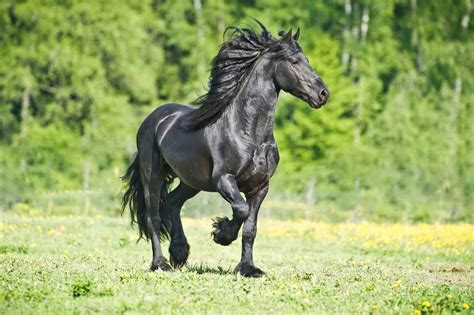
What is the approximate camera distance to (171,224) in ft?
42.9

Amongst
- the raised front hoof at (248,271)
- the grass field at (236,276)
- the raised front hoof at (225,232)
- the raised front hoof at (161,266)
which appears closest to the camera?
the grass field at (236,276)

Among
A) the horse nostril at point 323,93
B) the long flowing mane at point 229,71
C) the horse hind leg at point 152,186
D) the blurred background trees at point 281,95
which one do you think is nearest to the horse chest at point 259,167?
the long flowing mane at point 229,71

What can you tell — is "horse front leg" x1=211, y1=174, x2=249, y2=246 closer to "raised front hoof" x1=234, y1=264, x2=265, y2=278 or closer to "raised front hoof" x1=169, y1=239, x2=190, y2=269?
"raised front hoof" x1=234, y1=264, x2=265, y2=278

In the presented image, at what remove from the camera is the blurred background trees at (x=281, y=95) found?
43.0m

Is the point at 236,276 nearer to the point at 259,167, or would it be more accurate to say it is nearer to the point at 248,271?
the point at 248,271

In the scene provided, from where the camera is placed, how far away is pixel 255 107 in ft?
38.3

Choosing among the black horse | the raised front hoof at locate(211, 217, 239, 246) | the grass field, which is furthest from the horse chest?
the grass field

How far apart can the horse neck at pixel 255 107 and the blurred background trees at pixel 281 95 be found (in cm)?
2278

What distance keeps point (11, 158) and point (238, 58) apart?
94.9ft

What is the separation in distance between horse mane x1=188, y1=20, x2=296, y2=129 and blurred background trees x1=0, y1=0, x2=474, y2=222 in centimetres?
2245

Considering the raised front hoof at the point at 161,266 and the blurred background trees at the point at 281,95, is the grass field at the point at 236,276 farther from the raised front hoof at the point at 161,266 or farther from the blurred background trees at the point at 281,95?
the blurred background trees at the point at 281,95

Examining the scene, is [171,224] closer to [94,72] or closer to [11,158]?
[11,158]

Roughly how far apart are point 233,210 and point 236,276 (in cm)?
79

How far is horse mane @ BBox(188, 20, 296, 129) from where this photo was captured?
39.0ft
